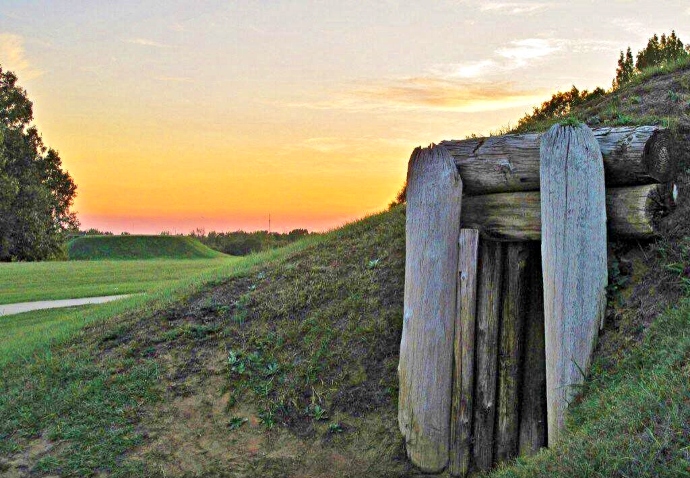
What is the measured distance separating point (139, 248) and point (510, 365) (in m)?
35.5

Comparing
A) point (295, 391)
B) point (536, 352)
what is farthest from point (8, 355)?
point (536, 352)

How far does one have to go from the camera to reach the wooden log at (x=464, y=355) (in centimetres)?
602

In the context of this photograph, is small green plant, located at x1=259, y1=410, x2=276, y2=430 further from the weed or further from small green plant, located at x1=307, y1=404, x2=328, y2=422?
the weed

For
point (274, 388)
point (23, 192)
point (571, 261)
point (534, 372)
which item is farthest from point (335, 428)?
point (23, 192)

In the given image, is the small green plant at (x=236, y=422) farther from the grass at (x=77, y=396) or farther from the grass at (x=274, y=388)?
the grass at (x=77, y=396)

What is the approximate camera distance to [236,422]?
6.80 meters

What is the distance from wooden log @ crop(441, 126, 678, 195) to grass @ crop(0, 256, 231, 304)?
10266 millimetres

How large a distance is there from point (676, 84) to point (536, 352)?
18.8 ft

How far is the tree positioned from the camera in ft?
99.1

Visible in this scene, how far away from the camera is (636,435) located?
13.2 ft

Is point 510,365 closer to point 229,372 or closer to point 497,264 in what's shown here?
point 497,264

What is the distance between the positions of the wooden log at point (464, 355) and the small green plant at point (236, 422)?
214 centimetres

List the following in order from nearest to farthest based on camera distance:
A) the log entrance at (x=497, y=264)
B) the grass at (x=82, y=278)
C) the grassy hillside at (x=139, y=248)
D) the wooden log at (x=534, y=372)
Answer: the log entrance at (x=497, y=264) → the wooden log at (x=534, y=372) → the grass at (x=82, y=278) → the grassy hillside at (x=139, y=248)

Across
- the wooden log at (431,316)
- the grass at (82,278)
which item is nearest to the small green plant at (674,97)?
the wooden log at (431,316)
